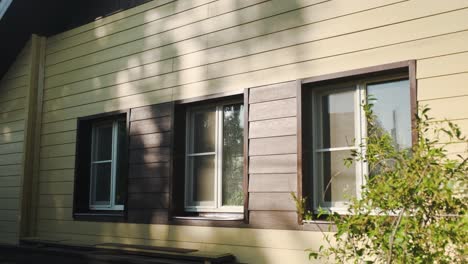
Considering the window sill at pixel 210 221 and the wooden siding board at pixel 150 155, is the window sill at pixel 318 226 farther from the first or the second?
the wooden siding board at pixel 150 155

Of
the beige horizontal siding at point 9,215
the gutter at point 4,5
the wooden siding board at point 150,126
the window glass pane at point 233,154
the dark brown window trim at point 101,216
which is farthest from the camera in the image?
the beige horizontal siding at point 9,215

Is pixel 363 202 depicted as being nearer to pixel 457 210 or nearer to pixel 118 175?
pixel 457 210

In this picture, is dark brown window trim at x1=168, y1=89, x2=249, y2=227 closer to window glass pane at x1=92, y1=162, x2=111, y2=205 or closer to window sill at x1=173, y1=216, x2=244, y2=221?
window sill at x1=173, y1=216, x2=244, y2=221

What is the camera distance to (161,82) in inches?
221

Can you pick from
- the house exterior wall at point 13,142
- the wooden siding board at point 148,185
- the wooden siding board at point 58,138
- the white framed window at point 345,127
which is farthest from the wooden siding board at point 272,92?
the house exterior wall at point 13,142

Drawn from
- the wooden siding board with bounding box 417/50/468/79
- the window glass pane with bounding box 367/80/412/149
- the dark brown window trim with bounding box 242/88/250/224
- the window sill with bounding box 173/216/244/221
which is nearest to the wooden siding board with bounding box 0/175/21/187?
the window sill with bounding box 173/216/244/221

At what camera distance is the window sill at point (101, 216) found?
19.0ft

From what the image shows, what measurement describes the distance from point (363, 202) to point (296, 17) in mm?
2264

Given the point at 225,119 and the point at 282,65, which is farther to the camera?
the point at 225,119

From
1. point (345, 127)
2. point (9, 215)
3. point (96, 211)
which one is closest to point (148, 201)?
point (96, 211)

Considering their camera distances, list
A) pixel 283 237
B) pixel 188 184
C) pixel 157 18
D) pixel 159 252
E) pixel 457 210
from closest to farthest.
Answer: pixel 457 210, pixel 283 237, pixel 159 252, pixel 188 184, pixel 157 18

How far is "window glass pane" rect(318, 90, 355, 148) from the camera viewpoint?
4207 mm

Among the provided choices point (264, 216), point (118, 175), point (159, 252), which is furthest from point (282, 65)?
point (118, 175)

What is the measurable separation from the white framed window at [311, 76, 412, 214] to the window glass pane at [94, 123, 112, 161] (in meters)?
3.01
